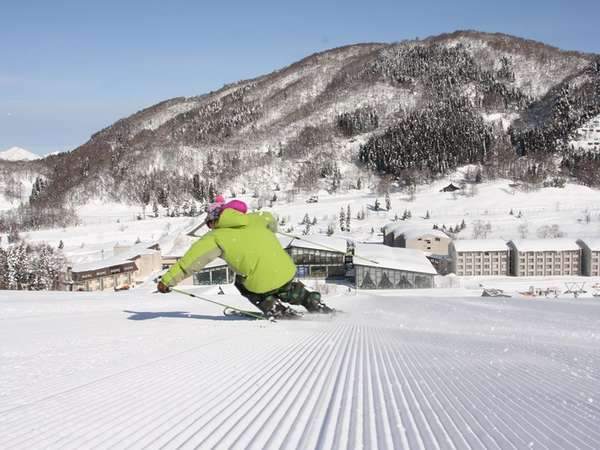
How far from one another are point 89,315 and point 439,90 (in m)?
158

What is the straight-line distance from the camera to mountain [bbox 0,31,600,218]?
11225 centimetres

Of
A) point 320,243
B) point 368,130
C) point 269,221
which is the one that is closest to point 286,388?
Result: point 269,221

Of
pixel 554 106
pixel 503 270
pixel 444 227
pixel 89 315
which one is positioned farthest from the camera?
pixel 554 106

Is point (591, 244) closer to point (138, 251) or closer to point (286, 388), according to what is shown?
point (138, 251)

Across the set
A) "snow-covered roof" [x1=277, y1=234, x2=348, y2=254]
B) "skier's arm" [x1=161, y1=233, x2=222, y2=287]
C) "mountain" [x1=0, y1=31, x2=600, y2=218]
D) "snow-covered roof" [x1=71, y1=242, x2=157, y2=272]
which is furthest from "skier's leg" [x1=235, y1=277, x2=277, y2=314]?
"mountain" [x1=0, y1=31, x2=600, y2=218]

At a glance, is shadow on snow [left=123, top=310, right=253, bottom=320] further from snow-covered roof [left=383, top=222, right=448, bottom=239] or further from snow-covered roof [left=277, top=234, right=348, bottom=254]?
snow-covered roof [left=383, top=222, right=448, bottom=239]

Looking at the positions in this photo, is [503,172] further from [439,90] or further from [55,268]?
[55,268]

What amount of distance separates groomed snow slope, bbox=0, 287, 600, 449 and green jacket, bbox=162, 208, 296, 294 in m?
1.04

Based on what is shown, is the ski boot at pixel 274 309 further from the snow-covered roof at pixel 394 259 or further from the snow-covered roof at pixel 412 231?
the snow-covered roof at pixel 412 231

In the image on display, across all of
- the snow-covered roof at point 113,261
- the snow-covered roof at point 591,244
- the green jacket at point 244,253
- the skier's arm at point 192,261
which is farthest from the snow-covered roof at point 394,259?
the skier's arm at point 192,261

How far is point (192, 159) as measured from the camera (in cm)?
13988

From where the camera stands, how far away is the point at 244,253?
25.6 feet

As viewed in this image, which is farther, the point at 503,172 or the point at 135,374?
the point at 503,172

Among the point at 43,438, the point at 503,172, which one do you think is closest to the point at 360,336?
the point at 43,438
